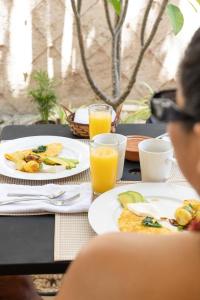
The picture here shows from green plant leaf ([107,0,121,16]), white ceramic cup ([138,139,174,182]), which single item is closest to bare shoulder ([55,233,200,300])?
white ceramic cup ([138,139,174,182])

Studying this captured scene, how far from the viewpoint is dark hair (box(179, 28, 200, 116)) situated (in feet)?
2.21

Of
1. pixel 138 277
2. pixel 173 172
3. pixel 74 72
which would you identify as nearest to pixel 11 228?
pixel 173 172

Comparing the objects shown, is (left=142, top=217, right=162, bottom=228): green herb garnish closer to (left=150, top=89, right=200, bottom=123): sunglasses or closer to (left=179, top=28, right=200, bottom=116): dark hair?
(left=150, top=89, right=200, bottom=123): sunglasses

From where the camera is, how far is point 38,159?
163 centimetres

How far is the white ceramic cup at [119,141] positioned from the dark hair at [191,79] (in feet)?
2.76

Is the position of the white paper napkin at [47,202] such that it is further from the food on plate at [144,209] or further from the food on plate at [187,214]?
the food on plate at [187,214]

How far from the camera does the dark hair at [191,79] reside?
2.21 feet

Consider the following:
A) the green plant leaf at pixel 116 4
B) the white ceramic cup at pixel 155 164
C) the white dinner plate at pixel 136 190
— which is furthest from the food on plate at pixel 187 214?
the green plant leaf at pixel 116 4

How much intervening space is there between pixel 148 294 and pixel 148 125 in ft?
4.42

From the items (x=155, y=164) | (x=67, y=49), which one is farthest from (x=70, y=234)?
(x=67, y=49)

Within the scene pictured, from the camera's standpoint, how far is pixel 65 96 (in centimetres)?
320

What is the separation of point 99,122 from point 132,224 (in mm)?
533

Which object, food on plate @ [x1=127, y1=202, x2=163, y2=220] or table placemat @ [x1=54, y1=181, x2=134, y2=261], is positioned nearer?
table placemat @ [x1=54, y1=181, x2=134, y2=261]

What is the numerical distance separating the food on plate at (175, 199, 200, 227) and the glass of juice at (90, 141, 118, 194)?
237 millimetres
